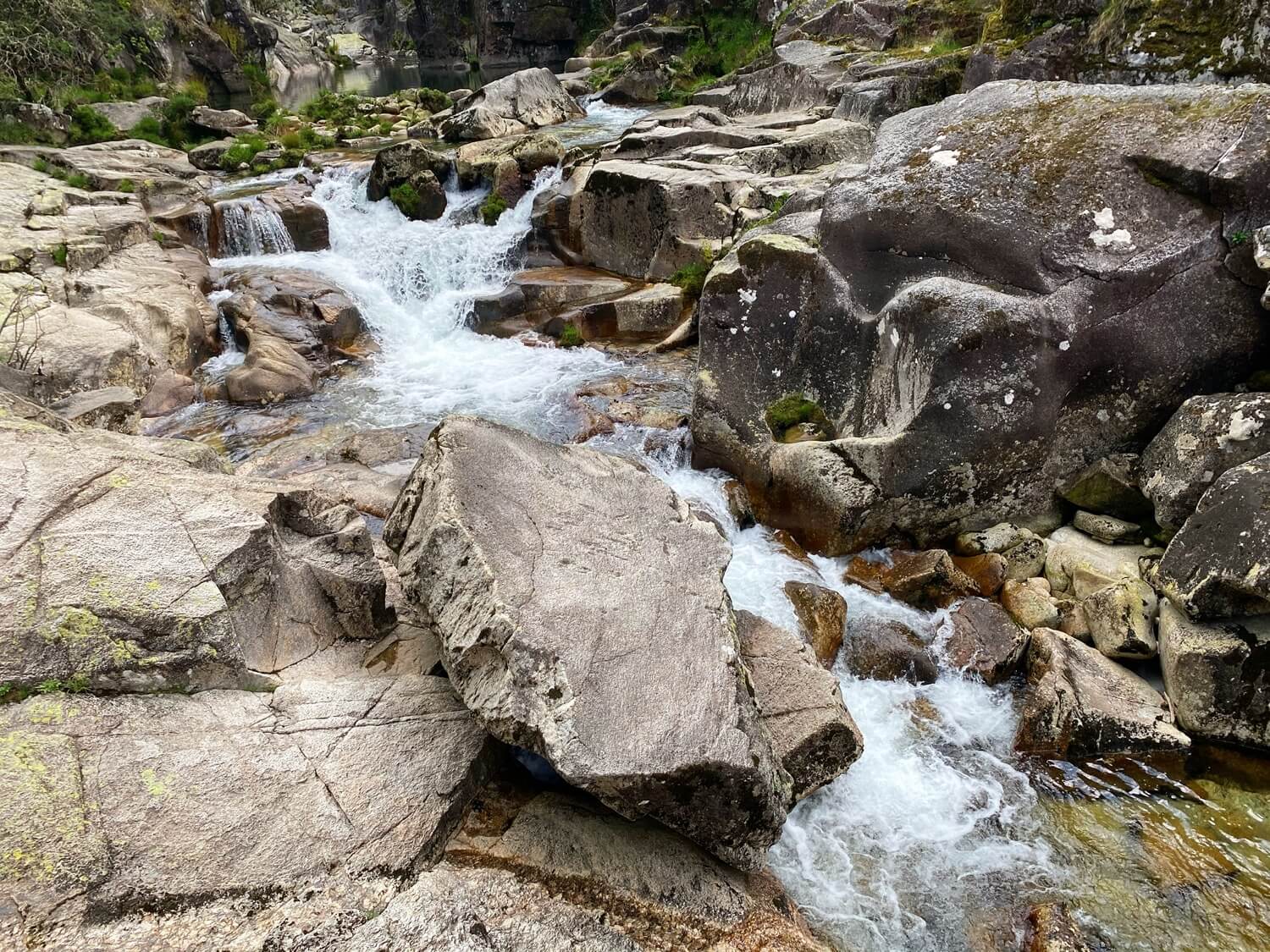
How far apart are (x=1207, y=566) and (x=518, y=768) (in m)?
5.16

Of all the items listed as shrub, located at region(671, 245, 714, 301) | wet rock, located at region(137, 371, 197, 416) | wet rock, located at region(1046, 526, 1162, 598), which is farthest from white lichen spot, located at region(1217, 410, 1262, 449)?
wet rock, located at region(137, 371, 197, 416)

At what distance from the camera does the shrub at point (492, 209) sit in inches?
637

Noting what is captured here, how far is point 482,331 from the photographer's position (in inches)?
527

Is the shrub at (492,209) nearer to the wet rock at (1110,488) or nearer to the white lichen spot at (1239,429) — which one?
the wet rock at (1110,488)

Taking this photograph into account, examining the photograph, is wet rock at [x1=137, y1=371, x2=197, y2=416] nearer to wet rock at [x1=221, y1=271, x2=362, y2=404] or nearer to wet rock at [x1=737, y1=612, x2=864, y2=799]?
wet rock at [x1=221, y1=271, x2=362, y2=404]

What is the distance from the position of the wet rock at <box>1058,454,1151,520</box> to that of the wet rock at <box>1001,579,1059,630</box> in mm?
960

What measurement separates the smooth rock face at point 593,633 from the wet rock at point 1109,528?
4.19 meters

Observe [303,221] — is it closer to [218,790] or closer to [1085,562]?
[218,790]

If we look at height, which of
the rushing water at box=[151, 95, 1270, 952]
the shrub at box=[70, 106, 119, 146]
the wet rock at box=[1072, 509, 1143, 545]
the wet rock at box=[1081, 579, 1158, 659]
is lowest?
the rushing water at box=[151, 95, 1270, 952]

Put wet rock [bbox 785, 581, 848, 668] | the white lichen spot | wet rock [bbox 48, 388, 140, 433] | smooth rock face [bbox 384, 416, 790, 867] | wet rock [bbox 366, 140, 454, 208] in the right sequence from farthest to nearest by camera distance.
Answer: wet rock [bbox 366, 140, 454, 208], wet rock [bbox 48, 388, 140, 433], wet rock [bbox 785, 581, 848, 668], the white lichen spot, smooth rock face [bbox 384, 416, 790, 867]

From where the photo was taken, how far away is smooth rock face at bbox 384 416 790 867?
3.70 metres

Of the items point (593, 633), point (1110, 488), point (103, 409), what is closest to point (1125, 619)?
point (1110, 488)

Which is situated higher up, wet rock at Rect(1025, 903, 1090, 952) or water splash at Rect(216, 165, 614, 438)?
water splash at Rect(216, 165, 614, 438)

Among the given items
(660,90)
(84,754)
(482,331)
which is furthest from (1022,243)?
(660,90)
